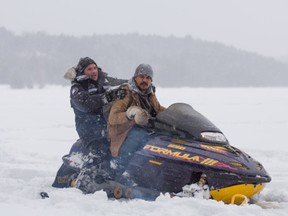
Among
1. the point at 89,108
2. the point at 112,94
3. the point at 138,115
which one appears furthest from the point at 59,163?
the point at 138,115

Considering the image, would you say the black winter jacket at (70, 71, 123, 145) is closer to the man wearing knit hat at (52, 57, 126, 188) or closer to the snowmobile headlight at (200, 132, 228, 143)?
the man wearing knit hat at (52, 57, 126, 188)

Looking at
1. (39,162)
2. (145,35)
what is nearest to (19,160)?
(39,162)

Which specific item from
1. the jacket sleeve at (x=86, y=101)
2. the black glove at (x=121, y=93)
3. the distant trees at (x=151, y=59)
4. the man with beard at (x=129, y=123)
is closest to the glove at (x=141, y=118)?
the man with beard at (x=129, y=123)

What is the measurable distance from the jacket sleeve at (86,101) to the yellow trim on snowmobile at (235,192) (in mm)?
1608

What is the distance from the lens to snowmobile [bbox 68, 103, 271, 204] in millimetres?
4488

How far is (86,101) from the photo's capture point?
17.4 feet

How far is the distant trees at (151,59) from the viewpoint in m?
110

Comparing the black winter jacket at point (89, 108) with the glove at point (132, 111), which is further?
the black winter jacket at point (89, 108)

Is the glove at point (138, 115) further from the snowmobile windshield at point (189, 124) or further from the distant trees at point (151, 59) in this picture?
the distant trees at point (151, 59)

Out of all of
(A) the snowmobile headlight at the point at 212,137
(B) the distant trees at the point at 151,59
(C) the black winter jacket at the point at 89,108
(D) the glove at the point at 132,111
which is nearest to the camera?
(A) the snowmobile headlight at the point at 212,137

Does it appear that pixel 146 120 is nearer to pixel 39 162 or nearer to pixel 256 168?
pixel 256 168

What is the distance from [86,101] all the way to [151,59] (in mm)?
116141

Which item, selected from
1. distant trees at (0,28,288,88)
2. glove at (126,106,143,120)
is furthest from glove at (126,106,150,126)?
distant trees at (0,28,288,88)

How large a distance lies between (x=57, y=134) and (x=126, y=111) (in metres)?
7.82
